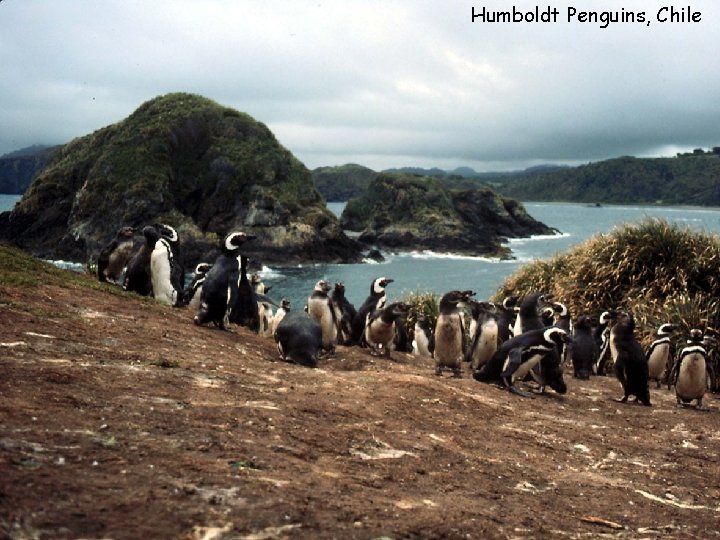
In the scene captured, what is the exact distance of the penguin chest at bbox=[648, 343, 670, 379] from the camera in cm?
1490

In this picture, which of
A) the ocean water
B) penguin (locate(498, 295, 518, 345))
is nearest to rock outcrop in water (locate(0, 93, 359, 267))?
the ocean water

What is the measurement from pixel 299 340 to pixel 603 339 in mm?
9444

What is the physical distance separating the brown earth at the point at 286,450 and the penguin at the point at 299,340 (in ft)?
1.54

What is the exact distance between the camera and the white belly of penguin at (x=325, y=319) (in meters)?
13.8

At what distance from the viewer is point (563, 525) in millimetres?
5496

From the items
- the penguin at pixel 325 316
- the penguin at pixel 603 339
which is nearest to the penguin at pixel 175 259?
the penguin at pixel 325 316

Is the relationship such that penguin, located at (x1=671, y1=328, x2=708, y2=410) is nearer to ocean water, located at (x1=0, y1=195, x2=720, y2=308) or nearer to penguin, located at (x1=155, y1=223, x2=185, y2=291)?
penguin, located at (x1=155, y1=223, x2=185, y2=291)

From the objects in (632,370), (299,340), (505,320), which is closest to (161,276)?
(299,340)

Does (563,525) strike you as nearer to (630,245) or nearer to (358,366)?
(358,366)

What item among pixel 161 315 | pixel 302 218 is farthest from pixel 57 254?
pixel 161 315

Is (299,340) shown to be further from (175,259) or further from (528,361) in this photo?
(175,259)

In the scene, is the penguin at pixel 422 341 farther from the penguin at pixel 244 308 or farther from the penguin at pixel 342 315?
the penguin at pixel 244 308

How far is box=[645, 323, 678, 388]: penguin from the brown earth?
3727 millimetres

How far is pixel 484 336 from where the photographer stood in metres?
13.9
